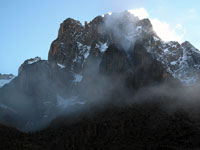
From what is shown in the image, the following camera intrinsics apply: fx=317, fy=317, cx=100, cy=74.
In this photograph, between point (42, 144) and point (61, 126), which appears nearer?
point (42, 144)

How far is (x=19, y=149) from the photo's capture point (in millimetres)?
124500

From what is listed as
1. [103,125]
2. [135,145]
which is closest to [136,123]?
[103,125]

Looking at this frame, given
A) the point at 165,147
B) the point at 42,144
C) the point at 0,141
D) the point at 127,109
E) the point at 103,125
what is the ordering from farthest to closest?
the point at 127,109
the point at 103,125
the point at 42,144
the point at 0,141
the point at 165,147

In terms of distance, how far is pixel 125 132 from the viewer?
143500 millimetres

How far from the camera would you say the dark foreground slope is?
129 meters

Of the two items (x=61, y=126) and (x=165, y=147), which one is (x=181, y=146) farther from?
(x=61, y=126)

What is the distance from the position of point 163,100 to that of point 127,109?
22494 millimetres

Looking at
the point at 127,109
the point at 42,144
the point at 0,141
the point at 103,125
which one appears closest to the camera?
the point at 0,141

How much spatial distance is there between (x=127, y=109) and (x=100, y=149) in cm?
4963

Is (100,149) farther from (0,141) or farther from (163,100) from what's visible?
(163,100)

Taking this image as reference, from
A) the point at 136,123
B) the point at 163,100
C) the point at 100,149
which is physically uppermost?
the point at 163,100

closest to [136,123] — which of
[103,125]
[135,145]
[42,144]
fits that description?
[103,125]

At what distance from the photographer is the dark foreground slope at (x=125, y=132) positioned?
12888 centimetres

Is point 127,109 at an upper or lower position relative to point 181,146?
upper
